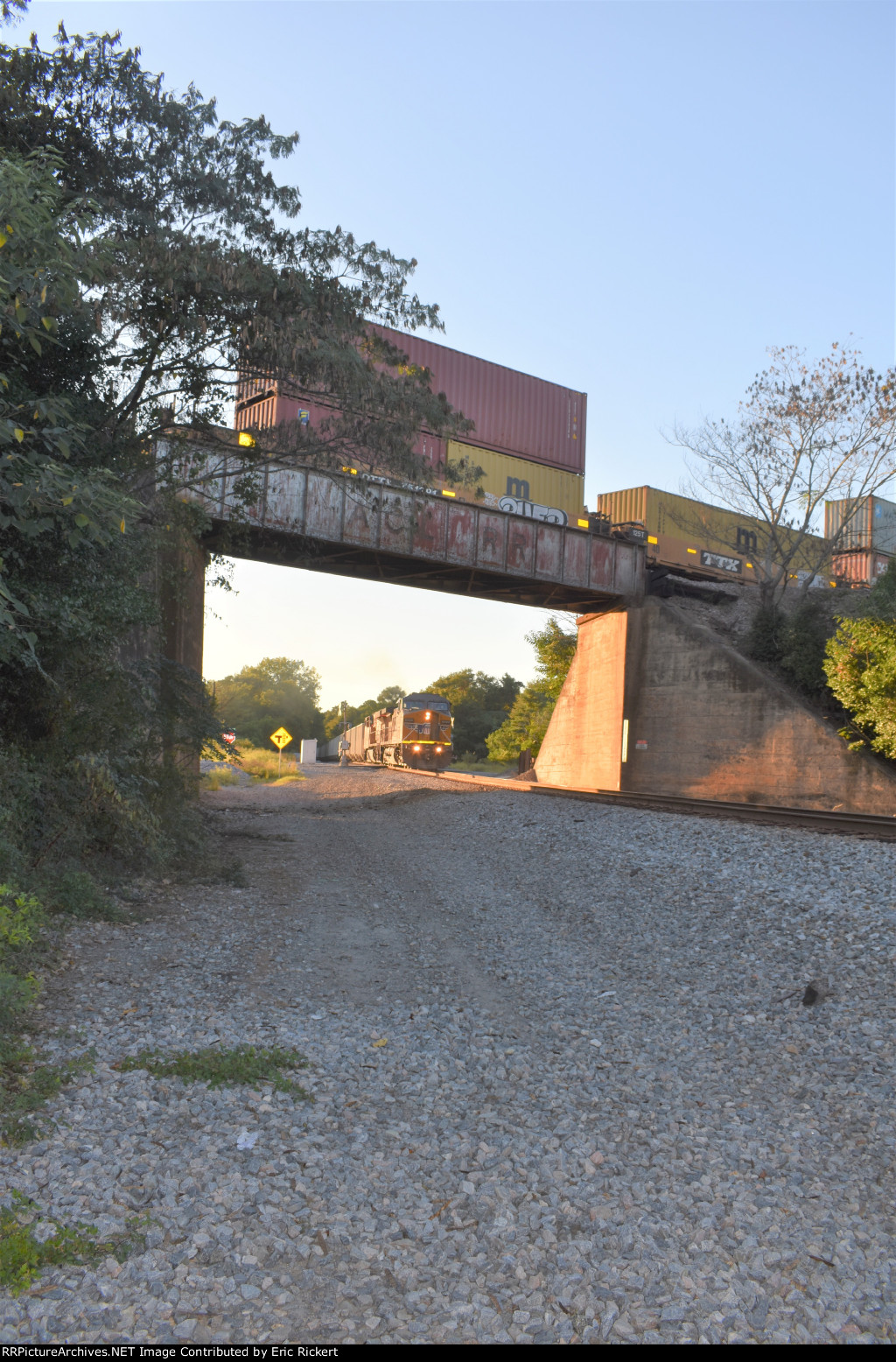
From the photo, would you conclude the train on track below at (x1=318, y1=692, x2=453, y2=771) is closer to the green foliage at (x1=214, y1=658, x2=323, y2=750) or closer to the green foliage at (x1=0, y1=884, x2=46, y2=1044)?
the green foliage at (x1=0, y1=884, x2=46, y2=1044)

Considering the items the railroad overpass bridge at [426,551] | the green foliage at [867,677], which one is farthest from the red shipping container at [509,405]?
the green foliage at [867,677]

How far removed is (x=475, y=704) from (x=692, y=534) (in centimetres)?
4701

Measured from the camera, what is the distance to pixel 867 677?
20.3 meters

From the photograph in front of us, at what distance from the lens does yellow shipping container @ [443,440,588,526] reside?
2531cm

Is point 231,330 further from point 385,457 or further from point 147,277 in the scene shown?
point 385,457

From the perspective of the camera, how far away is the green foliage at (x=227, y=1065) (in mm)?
4875

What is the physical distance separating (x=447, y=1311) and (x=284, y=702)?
107760 mm

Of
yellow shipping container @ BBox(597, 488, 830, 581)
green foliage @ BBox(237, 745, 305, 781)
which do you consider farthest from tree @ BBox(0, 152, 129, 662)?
green foliage @ BBox(237, 745, 305, 781)

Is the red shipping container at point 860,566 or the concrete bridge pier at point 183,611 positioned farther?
the red shipping container at point 860,566

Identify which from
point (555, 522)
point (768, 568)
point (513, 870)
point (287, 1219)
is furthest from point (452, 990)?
point (768, 568)

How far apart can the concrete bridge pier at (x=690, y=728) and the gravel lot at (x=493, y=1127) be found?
12.6 metres

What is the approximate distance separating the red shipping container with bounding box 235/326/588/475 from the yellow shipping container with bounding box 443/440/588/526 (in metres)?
0.28

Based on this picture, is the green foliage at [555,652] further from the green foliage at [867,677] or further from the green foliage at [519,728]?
the green foliage at [867,677]

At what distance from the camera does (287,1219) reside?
11.9ft
